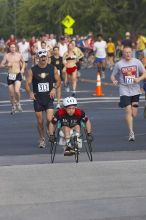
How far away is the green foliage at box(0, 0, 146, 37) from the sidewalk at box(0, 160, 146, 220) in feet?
167

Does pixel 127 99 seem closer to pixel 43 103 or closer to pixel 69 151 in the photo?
pixel 43 103

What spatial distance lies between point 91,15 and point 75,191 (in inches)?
2261

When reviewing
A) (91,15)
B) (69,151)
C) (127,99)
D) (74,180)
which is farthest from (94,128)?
(91,15)

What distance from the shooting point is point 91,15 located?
6669 cm

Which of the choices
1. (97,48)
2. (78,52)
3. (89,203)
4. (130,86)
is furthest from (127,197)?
(97,48)

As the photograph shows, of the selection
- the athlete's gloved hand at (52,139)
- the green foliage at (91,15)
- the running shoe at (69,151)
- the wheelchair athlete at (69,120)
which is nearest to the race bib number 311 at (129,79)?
the wheelchair athlete at (69,120)

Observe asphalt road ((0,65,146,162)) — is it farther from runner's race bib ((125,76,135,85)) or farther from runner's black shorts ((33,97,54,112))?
runner's race bib ((125,76,135,85))

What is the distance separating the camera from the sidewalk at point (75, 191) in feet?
28.8

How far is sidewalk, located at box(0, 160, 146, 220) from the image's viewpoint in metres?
8.77

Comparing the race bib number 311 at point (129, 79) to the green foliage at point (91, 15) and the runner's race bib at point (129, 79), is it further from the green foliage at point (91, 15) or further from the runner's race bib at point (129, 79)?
the green foliage at point (91, 15)

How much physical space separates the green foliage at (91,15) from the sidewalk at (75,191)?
167ft

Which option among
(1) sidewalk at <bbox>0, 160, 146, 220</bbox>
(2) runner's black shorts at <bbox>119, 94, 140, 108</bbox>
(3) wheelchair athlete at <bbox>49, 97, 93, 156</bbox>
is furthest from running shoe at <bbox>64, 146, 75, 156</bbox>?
(2) runner's black shorts at <bbox>119, 94, 140, 108</bbox>

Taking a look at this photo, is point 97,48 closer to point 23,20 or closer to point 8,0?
point 23,20

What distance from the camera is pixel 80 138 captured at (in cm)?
1262
